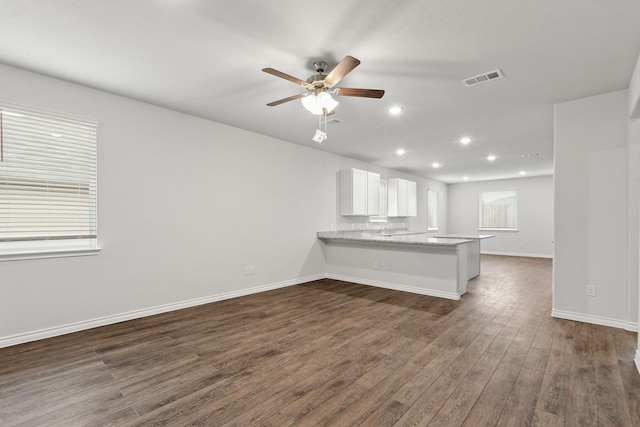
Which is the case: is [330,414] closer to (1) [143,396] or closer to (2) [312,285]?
(1) [143,396]

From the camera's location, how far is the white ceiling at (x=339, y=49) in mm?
2043

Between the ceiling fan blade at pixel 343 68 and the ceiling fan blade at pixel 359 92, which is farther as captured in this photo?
the ceiling fan blade at pixel 359 92

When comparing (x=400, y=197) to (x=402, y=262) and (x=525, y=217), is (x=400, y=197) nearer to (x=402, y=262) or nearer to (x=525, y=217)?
(x=402, y=262)

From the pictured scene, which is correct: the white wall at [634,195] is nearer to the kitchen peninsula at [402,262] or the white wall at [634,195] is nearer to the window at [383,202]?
the kitchen peninsula at [402,262]

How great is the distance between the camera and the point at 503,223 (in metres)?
10.2

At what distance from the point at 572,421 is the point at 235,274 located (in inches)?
156

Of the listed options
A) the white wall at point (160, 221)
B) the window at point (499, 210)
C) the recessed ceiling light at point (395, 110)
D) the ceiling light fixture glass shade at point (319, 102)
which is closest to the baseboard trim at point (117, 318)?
the white wall at point (160, 221)

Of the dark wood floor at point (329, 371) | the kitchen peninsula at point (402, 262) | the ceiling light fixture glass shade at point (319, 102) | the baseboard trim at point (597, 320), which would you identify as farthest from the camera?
the kitchen peninsula at point (402, 262)

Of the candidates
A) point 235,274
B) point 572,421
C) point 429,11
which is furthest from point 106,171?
point 572,421

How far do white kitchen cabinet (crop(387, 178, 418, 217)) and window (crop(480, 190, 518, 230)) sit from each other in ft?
12.2

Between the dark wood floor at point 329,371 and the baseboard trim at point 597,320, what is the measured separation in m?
0.13

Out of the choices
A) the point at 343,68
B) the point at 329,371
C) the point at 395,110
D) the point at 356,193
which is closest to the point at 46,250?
the point at 329,371

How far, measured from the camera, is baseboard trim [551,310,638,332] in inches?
124

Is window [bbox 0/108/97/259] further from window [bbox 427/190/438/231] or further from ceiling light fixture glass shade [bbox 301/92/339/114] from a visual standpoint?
window [bbox 427/190/438/231]
